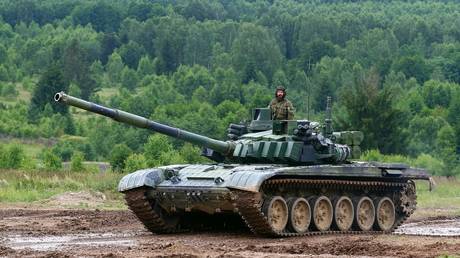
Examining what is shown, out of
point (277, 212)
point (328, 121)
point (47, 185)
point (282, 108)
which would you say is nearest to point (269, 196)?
point (277, 212)

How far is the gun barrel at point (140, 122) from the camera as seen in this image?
23.3 metres

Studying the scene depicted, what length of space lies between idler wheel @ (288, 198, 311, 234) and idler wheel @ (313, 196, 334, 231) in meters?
0.23

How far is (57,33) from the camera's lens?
166000mm

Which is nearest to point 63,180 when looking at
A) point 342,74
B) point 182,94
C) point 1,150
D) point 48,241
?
point 48,241

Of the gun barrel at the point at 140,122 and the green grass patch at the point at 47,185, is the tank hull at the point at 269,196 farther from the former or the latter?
the green grass patch at the point at 47,185

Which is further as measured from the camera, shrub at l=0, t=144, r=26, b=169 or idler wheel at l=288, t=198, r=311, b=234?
shrub at l=0, t=144, r=26, b=169

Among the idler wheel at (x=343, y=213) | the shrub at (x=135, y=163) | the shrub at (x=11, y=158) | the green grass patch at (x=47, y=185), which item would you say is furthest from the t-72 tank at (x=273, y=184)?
the shrub at (x=11, y=158)

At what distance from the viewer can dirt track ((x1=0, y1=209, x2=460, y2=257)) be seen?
20.7 metres

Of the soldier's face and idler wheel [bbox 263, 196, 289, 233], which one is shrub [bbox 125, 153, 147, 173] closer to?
the soldier's face

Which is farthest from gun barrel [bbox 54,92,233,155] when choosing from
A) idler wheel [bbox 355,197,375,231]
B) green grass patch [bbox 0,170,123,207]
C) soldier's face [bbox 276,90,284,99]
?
green grass patch [bbox 0,170,123,207]

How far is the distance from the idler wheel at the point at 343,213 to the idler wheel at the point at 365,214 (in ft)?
0.66

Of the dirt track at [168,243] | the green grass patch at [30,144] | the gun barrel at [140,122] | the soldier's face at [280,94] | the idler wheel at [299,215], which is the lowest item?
the dirt track at [168,243]

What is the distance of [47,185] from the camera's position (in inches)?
1543

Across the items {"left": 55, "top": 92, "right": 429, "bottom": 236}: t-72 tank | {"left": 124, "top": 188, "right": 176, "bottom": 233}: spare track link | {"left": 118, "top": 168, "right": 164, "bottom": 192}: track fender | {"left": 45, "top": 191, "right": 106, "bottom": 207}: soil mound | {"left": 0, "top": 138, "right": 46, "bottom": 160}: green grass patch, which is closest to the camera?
{"left": 55, "top": 92, "right": 429, "bottom": 236}: t-72 tank
